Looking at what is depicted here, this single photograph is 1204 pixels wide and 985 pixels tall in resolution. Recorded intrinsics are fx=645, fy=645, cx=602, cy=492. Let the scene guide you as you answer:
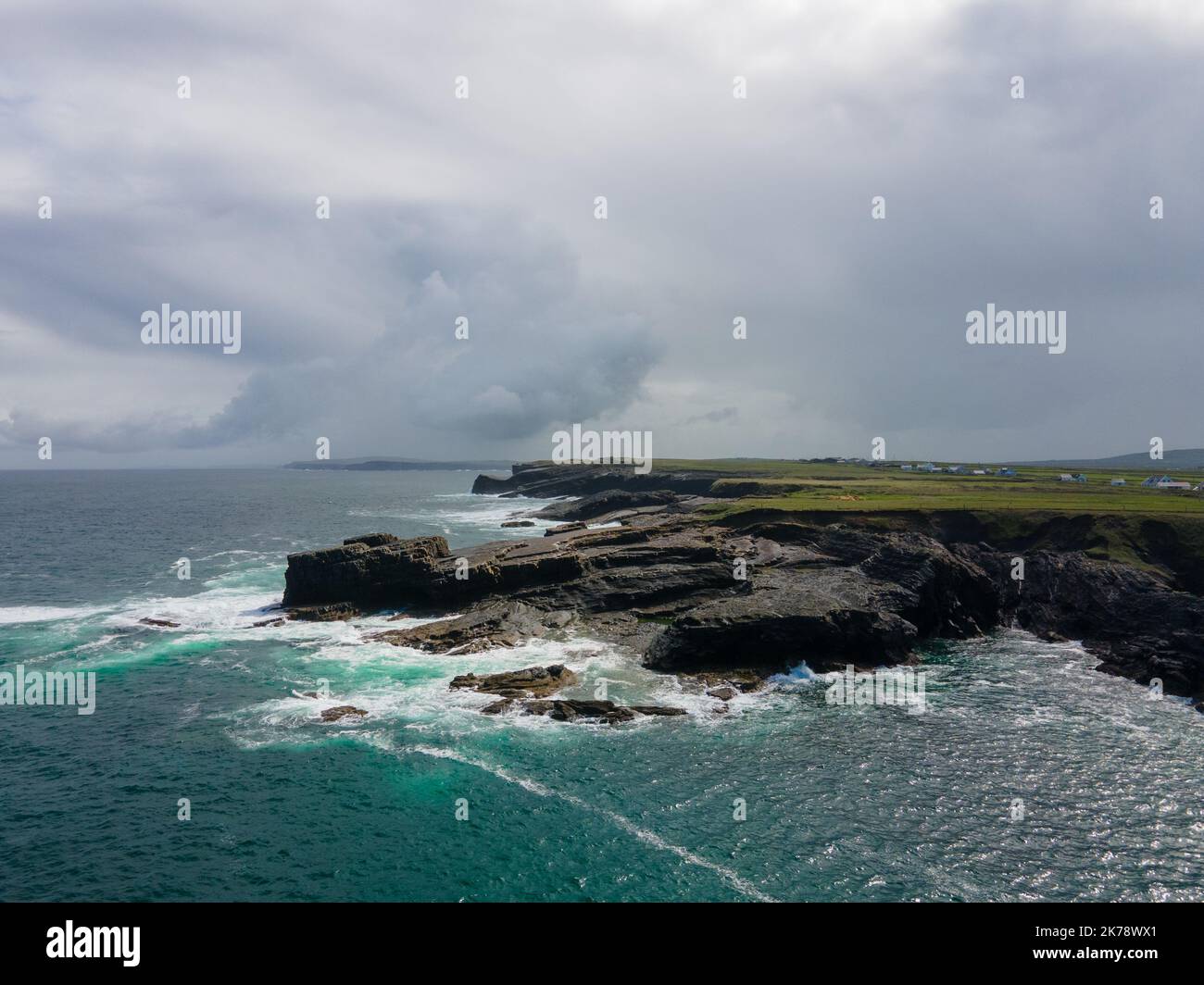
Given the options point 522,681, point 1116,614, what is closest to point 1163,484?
point 1116,614

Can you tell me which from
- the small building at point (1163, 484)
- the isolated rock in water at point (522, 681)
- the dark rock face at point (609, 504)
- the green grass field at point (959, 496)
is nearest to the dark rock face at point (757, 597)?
the isolated rock in water at point (522, 681)

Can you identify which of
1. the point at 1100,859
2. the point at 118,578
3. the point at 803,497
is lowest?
the point at 1100,859

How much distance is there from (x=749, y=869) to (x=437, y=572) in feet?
151

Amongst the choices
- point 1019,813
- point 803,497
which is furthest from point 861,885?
point 803,497

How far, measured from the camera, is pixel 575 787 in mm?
32438

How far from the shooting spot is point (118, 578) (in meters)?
81.4

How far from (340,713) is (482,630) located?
1818cm

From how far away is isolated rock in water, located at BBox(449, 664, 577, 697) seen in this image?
145 feet

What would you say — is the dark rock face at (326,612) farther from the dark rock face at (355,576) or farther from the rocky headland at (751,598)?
the dark rock face at (355,576)

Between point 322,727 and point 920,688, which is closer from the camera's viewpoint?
point 322,727

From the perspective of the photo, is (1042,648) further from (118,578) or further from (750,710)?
(118,578)
